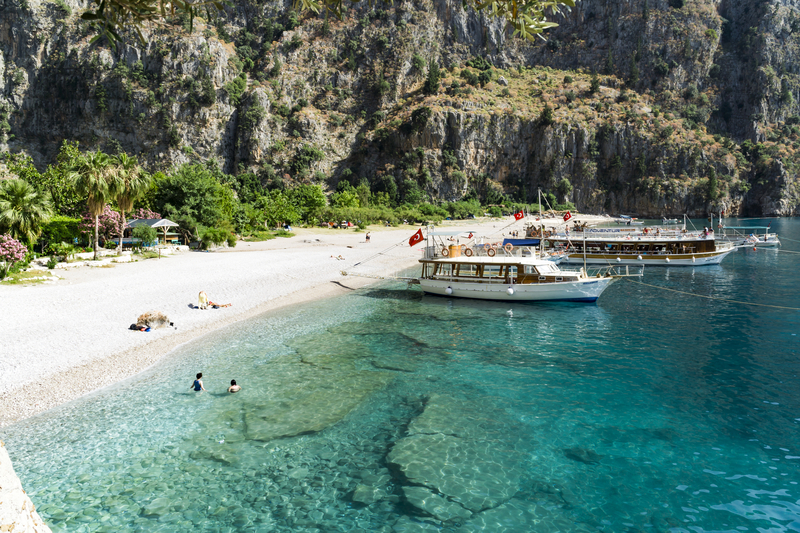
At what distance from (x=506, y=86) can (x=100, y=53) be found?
454 feet

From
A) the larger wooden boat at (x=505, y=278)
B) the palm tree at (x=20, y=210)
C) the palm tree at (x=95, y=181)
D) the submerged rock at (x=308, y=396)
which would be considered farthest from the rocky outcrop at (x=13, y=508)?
the palm tree at (x=95, y=181)

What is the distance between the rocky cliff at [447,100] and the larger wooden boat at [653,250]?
8916 cm

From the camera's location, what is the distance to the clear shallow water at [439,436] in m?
10.0

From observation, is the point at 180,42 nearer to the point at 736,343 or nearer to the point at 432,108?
the point at 432,108

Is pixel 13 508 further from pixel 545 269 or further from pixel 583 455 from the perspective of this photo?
pixel 545 269

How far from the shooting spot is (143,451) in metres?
12.4

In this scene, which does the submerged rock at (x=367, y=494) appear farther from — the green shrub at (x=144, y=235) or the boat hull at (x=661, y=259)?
the boat hull at (x=661, y=259)

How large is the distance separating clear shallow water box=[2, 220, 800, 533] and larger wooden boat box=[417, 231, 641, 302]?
7.77m

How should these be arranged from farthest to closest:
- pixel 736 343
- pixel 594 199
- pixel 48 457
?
pixel 594 199 → pixel 736 343 → pixel 48 457

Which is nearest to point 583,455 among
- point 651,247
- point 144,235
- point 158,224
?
point 651,247

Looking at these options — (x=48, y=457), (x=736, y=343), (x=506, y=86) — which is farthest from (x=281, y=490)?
(x=506, y=86)

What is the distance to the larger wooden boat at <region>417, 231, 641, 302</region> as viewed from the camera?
102ft

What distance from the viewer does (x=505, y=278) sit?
31.9 metres

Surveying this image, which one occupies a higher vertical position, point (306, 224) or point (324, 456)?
point (306, 224)
